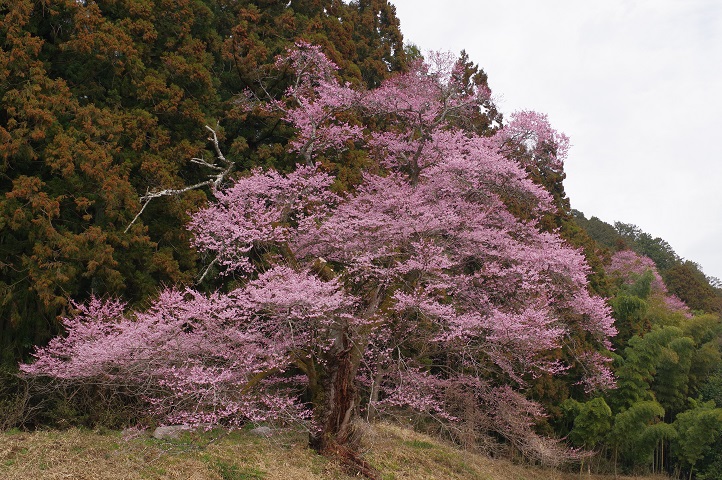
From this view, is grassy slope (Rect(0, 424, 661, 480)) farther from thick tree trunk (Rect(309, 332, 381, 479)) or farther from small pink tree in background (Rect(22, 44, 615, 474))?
small pink tree in background (Rect(22, 44, 615, 474))

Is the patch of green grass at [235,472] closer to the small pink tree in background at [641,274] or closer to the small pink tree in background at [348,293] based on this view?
the small pink tree in background at [348,293]

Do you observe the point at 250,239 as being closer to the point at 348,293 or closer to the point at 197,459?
the point at 348,293

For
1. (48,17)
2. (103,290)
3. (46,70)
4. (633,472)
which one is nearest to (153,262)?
(103,290)

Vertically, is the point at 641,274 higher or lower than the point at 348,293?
higher

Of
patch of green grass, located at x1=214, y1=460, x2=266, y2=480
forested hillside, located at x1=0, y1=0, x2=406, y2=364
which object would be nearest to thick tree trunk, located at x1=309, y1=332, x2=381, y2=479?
patch of green grass, located at x1=214, y1=460, x2=266, y2=480

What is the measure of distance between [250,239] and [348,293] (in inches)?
77.4

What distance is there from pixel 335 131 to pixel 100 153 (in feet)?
14.2

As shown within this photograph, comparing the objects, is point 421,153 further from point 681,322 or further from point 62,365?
point 681,322

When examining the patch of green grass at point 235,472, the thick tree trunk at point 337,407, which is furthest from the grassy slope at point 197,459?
the thick tree trunk at point 337,407

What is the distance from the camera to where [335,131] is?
11.4 meters

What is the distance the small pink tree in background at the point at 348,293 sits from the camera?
7574mm

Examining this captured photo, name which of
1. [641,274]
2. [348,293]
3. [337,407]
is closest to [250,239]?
[348,293]

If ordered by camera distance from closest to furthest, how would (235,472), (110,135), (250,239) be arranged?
(235,472) → (250,239) → (110,135)

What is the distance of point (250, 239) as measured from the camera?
28.9ft
